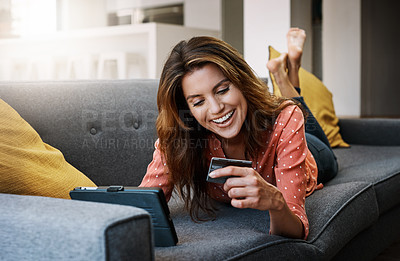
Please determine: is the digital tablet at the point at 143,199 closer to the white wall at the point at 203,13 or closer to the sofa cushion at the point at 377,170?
the sofa cushion at the point at 377,170

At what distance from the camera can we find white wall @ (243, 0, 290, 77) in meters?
3.58

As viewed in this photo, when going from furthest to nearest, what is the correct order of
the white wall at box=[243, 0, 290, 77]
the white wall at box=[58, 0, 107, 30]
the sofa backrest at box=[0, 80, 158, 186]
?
1. the white wall at box=[58, 0, 107, 30]
2. the white wall at box=[243, 0, 290, 77]
3. the sofa backrest at box=[0, 80, 158, 186]

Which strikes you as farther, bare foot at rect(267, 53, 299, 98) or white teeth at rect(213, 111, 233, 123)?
bare foot at rect(267, 53, 299, 98)

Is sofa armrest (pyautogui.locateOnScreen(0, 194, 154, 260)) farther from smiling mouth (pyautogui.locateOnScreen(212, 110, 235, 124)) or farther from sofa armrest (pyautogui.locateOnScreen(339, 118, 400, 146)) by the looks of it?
sofa armrest (pyautogui.locateOnScreen(339, 118, 400, 146))

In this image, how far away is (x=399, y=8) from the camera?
6.92 metres

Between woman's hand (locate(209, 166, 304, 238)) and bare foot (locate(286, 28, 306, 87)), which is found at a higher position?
bare foot (locate(286, 28, 306, 87))

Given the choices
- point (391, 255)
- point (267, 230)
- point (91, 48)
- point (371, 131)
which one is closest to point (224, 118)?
point (267, 230)

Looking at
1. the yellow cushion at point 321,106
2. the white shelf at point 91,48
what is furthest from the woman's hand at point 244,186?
the white shelf at point 91,48

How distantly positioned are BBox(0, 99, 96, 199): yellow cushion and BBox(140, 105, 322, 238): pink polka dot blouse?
0.24 meters

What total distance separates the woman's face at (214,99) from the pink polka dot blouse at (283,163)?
0.13 meters

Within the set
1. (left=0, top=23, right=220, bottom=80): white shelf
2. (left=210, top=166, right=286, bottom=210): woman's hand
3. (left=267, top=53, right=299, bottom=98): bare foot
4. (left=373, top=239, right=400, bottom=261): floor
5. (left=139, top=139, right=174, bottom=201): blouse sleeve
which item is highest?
(left=0, top=23, right=220, bottom=80): white shelf

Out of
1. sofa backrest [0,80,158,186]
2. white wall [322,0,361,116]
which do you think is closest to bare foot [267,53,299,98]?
sofa backrest [0,80,158,186]

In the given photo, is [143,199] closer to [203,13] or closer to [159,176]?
[159,176]

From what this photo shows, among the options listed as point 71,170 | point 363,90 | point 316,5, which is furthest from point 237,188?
point 363,90
